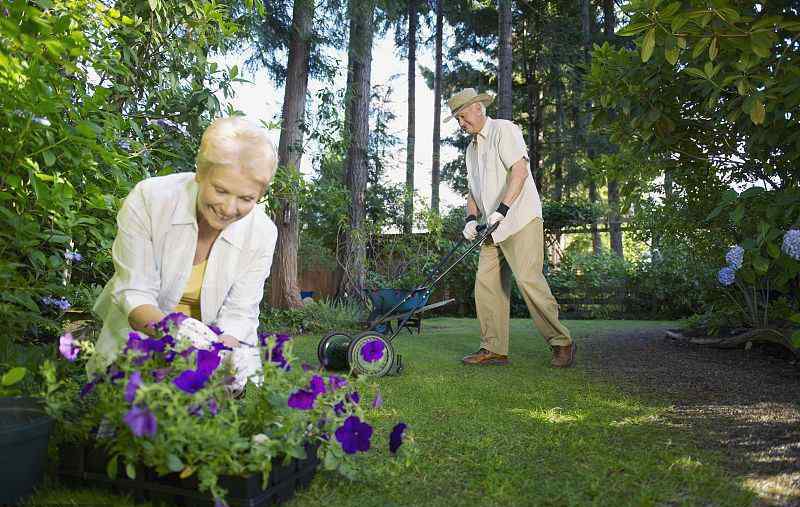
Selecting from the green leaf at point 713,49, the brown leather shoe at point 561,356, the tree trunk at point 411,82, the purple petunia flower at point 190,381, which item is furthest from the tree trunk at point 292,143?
the tree trunk at point 411,82

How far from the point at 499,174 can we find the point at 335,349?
1.68 m

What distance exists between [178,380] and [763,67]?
300 centimetres

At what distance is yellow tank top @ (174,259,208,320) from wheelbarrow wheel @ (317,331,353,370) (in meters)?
1.54

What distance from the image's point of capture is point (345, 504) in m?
1.68

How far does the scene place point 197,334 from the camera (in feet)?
5.67

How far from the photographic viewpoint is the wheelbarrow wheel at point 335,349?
3738 mm

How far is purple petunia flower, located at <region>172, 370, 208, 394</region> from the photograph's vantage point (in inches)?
55.8

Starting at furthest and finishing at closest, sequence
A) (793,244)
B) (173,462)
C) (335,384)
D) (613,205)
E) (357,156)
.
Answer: (613,205)
(357,156)
(793,244)
(335,384)
(173,462)

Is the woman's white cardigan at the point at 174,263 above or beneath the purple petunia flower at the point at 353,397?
above

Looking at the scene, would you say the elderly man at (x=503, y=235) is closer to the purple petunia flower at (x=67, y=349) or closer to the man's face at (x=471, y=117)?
the man's face at (x=471, y=117)

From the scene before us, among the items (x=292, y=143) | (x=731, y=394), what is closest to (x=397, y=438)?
(x=731, y=394)

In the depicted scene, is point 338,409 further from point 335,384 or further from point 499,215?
point 499,215

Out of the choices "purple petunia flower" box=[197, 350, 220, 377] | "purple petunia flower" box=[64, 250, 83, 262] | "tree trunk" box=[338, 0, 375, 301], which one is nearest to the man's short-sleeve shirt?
"purple petunia flower" box=[64, 250, 83, 262]

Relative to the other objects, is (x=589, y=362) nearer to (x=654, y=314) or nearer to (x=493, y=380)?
(x=493, y=380)
